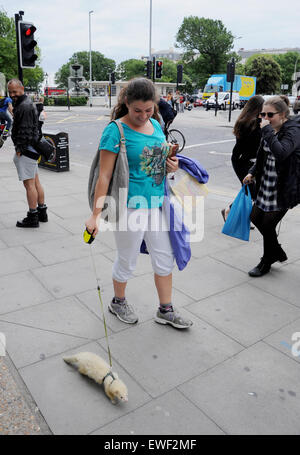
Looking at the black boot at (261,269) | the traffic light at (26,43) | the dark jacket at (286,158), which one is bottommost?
the black boot at (261,269)

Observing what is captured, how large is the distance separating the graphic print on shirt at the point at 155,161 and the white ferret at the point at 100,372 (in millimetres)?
1208

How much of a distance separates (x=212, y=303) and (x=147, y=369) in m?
1.06

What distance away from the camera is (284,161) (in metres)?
3.52

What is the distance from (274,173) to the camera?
3699 millimetres

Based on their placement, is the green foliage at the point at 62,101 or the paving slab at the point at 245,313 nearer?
the paving slab at the point at 245,313

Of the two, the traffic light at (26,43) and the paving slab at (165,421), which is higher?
the traffic light at (26,43)

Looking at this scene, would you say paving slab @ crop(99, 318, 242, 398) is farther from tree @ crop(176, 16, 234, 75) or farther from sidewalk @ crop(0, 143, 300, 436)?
tree @ crop(176, 16, 234, 75)

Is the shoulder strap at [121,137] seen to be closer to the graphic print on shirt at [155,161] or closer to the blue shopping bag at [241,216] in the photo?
the graphic print on shirt at [155,161]

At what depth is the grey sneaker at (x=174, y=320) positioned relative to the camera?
2926 millimetres

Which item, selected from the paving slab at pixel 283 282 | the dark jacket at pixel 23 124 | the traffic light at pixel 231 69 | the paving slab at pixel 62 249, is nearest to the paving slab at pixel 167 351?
the paving slab at pixel 283 282

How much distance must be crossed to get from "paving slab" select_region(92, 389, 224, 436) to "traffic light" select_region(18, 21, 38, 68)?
264 inches

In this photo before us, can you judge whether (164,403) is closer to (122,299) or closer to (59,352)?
(59,352)

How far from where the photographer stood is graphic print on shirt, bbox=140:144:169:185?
2539 mm

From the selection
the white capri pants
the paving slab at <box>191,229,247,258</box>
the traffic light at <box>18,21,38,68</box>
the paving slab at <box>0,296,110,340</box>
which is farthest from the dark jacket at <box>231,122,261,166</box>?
the traffic light at <box>18,21,38,68</box>
